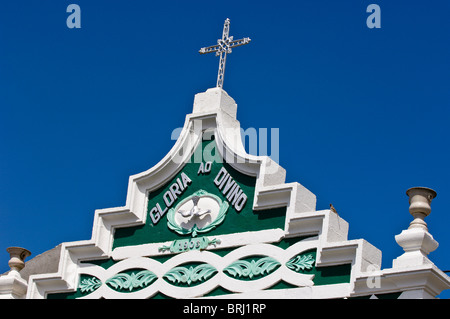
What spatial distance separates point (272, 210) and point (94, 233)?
3.86 metres

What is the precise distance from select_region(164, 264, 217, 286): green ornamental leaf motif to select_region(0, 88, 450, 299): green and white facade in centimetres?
2

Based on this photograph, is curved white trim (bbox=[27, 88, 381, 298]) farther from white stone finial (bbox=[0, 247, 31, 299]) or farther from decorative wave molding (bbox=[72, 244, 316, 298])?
white stone finial (bbox=[0, 247, 31, 299])

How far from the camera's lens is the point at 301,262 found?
74.9ft

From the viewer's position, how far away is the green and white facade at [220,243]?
2228 cm

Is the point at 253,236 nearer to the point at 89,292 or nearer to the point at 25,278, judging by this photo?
the point at 89,292

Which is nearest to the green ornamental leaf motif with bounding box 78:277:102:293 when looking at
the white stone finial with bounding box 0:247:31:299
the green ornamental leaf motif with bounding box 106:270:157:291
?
the green ornamental leaf motif with bounding box 106:270:157:291

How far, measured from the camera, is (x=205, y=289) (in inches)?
928

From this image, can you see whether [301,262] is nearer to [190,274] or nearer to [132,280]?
[190,274]

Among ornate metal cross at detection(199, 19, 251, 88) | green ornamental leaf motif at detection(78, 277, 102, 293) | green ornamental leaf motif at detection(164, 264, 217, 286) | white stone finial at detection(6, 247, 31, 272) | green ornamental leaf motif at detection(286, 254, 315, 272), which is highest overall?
ornate metal cross at detection(199, 19, 251, 88)

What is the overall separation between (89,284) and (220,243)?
2993mm

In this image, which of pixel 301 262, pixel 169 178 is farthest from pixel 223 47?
pixel 301 262

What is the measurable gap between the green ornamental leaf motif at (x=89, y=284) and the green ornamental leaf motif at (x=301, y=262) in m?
4.19

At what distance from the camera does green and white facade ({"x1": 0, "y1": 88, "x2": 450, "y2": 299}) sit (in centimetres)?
2228
